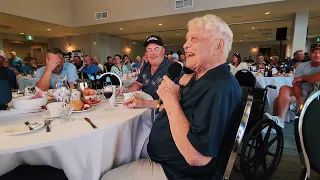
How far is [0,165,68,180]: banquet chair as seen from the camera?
109 centimetres

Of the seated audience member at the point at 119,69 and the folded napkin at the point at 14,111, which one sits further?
the seated audience member at the point at 119,69

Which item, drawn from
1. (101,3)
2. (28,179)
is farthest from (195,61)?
(101,3)

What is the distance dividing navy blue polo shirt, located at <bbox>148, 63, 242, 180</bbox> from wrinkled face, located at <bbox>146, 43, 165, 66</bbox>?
114 cm

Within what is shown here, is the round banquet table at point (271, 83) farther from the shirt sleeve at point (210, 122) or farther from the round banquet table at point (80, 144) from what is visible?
the shirt sleeve at point (210, 122)

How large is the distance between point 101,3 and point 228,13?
5280 mm

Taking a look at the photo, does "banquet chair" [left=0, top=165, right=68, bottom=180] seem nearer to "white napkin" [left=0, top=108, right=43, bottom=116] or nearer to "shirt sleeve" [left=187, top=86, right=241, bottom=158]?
"white napkin" [left=0, top=108, right=43, bottom=116]

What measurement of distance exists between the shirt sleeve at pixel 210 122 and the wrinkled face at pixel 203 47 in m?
0.20

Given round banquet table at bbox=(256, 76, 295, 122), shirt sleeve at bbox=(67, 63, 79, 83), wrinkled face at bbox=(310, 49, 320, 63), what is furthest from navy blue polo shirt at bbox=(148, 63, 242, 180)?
round banquet table at bbox=(256, 76, 295, 122)

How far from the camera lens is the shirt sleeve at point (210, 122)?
81cm

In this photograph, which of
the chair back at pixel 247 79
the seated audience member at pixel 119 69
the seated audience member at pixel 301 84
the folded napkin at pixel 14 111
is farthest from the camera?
the seated audience member at pixel 119 69

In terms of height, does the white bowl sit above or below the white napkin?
above

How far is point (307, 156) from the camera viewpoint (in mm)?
1032

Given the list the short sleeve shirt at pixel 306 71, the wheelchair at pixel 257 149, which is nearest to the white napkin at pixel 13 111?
the wheelchair at pixel 257 149

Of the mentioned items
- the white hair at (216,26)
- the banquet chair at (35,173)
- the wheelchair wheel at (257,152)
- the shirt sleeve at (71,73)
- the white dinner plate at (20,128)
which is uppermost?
the white hair at (216,26)
